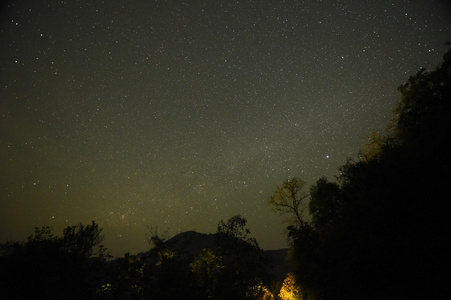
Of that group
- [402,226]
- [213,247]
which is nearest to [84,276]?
[402,226]

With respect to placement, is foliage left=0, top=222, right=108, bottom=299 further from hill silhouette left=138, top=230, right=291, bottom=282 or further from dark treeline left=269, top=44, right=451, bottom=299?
hill silhouette left=138, top=230, right=291, bottom=282

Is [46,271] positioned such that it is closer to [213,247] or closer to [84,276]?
[84,276]

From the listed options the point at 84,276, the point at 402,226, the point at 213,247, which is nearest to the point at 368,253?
the point at 402,226

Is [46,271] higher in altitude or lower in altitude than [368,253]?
higher

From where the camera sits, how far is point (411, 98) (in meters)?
15.2

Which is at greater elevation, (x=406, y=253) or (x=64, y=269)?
(x=64, y=269)

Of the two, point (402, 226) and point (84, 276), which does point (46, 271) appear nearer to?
point (84, 276)

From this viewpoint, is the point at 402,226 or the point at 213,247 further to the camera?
the point at 213,247

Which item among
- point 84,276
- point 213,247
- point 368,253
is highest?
point 84,276

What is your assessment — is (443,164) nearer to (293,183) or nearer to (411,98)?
(411,98)

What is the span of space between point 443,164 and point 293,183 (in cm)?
1438

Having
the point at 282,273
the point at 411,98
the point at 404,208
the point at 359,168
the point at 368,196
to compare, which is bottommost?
the point at 282,273

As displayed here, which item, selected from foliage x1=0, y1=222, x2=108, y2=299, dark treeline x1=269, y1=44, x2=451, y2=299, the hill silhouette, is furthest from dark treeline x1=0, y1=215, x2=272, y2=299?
the hill silhouette

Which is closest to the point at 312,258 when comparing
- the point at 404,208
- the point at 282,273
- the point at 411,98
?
the point at 404,208
